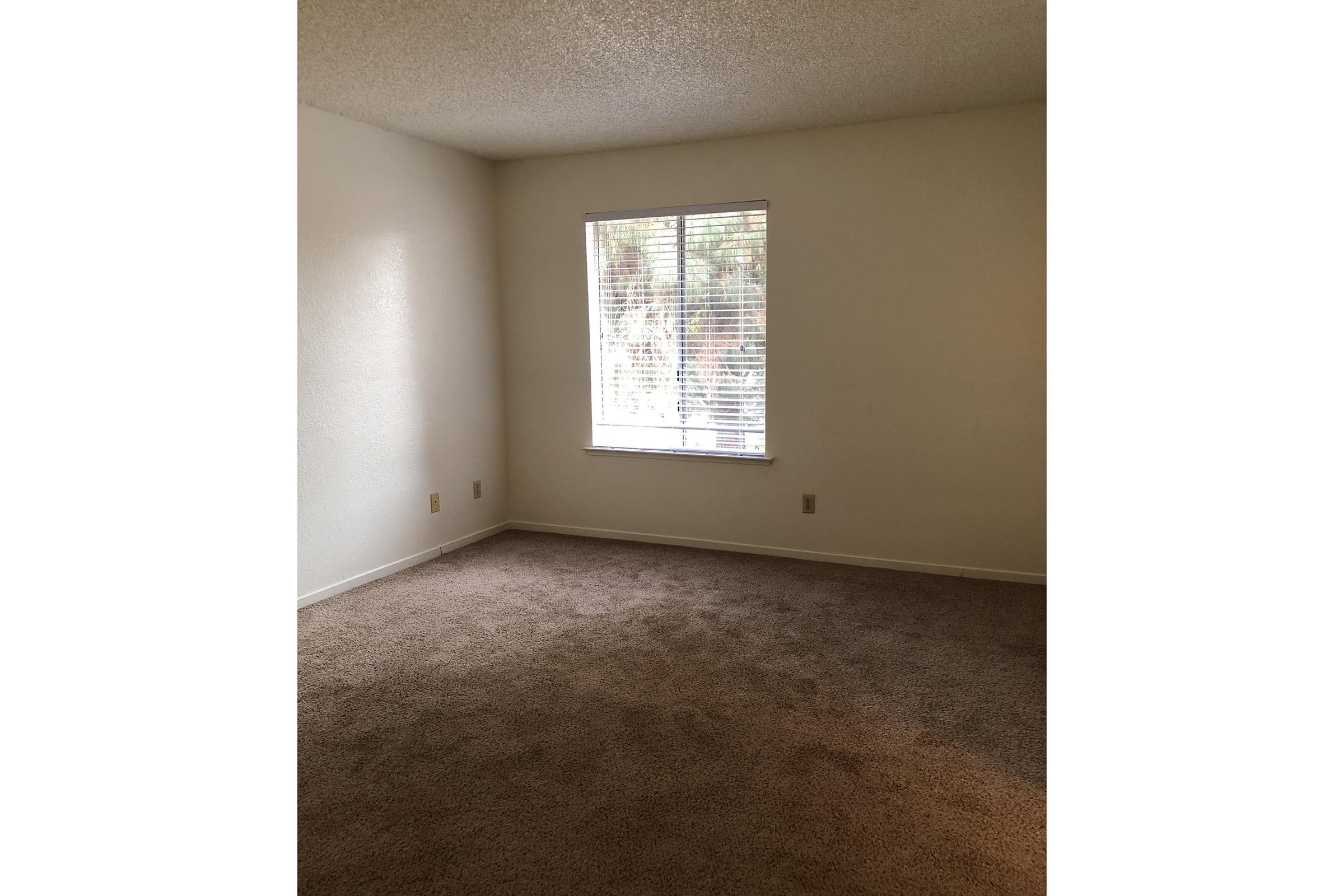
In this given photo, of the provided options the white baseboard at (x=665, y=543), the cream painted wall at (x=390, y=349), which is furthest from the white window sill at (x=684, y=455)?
the cream painted wall at (x=390, y=349)

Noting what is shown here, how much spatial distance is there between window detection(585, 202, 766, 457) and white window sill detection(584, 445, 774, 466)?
Answer: 0.04 m

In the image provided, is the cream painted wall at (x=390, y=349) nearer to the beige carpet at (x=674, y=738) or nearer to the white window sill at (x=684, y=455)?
the beige carpet at (x=674, y=738)

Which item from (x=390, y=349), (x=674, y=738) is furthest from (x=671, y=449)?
(x=674, y=738)

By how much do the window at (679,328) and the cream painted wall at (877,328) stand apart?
111 mm

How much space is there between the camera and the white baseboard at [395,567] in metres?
3.86

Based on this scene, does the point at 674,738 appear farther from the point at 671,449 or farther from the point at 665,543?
A: the point at 671,449

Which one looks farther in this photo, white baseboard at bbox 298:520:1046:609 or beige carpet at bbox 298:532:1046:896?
white baseboard at bbox 298:520:1046:609

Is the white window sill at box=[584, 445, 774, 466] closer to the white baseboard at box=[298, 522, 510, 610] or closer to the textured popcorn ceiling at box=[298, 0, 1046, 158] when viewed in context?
the white baseboard at box=[298, 522, 510, 610]

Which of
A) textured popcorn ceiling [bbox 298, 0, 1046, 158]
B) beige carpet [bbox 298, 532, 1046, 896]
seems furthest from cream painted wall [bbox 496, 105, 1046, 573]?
beige carpet [bbox 298, 532, 1046, 896]

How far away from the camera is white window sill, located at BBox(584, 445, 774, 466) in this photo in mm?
4582
